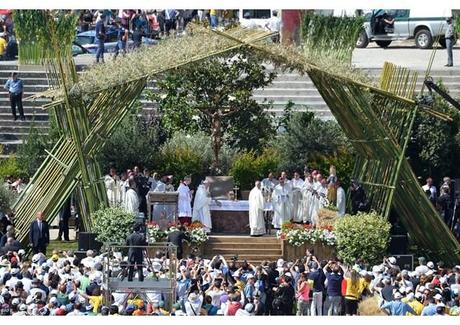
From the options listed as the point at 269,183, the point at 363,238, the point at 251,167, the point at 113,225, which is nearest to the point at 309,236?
the point at 363,238

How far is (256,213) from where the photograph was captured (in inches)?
1720

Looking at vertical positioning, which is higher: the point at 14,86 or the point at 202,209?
the point at 14,86

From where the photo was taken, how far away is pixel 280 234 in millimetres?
42500

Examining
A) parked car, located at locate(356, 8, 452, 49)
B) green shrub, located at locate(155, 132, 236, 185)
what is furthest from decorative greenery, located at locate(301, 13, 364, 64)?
parked car, located at locate(356, 8, 452, 49)

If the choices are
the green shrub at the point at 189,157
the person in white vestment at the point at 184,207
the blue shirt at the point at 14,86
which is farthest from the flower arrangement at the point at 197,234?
the blue shirt at the point at 14,86

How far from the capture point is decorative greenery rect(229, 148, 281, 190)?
49125 mm

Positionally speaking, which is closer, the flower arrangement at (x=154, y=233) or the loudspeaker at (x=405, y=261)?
the loudspeaker at (x=405, y=261)

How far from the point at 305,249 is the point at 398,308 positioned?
699cm

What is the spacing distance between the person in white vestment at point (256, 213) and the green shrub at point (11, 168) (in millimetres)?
7268

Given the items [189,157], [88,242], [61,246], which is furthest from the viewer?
[189,157]

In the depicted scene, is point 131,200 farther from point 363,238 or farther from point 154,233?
point 363,238

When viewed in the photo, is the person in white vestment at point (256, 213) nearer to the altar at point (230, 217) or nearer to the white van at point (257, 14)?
the altar at point (230, 217)

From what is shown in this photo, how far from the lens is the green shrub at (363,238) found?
40.8m

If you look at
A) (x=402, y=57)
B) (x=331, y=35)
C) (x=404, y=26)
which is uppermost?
(x=331, y=35)
